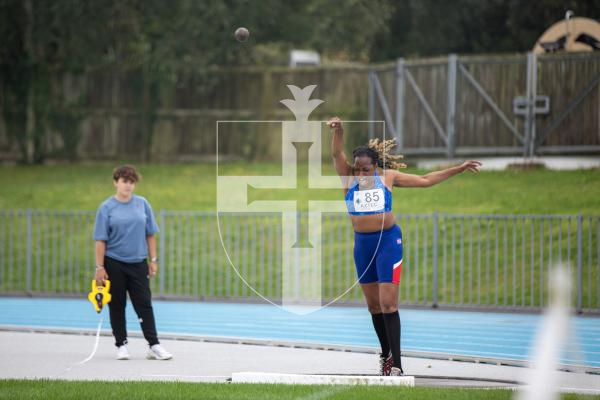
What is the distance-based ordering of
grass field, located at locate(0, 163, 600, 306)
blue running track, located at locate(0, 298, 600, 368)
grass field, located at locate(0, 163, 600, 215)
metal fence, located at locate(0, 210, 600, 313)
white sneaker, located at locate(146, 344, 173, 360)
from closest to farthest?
white sneaker, located at locate(146, 344, 173, 360), blue running track, located at locate(0, 298, 600, 368), metal fence, located at locate(0, 210, 600, 313), grass field, located at locate(0, 163, 600, 306), grass field, located at locate(0, 163, 600, 215)

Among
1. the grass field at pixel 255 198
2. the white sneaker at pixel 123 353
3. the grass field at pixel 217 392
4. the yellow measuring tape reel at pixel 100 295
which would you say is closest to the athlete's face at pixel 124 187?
the yellow measuring tape reel at pixel 100 295

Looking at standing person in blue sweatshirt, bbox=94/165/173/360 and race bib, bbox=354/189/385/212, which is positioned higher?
race bib, bbox=354/189/385/212

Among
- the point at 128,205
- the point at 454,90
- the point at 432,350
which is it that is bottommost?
the point at 432,350

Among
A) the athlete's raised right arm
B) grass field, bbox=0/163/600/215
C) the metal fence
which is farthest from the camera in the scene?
grass field, bbox=0/163/600/215

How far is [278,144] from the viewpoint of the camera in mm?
29938

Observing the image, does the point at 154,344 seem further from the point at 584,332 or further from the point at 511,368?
the point at 584,332

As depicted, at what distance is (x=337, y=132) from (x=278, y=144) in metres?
19.4

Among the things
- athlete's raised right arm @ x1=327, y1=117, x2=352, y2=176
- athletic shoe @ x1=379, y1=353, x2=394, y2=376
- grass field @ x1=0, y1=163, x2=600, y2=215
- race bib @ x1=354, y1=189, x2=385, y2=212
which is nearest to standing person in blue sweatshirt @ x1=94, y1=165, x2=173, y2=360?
athletic shoe @ x1=379, y1=353, x2=394, y2=376

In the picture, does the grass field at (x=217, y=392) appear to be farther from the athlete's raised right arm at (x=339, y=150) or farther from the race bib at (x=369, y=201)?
the athlete's raised right arm at (x=339, y=150)

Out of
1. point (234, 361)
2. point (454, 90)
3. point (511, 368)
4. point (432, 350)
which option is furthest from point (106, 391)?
point (454, 90)

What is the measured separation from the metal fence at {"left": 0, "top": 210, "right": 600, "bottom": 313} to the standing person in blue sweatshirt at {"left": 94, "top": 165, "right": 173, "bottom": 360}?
18.8ft

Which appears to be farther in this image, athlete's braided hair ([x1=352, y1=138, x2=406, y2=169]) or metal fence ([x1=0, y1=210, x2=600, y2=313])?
metal fence ([x1=0, y1=210, x2=600, y2=313])

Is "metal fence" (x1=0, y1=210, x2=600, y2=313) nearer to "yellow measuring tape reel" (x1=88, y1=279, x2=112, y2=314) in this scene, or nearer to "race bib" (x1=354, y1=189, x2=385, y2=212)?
"yellow measuring tape reel" (x1=88, y1=279, x2=112, y2=314)

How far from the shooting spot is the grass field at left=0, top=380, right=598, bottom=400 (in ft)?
30.4
